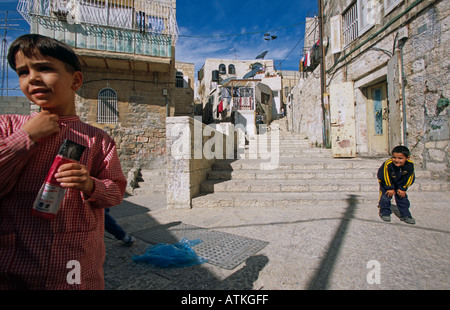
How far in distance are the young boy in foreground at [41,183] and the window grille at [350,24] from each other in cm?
1013

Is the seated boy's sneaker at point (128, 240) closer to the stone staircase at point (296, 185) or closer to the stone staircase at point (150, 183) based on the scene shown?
the stone staircase at point (296, 185)

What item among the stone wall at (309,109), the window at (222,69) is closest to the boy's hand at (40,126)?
the stone wall at (309,109)

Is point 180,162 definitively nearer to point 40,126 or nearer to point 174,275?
point 174,275

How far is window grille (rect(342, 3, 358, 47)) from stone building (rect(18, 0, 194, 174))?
7.35 m

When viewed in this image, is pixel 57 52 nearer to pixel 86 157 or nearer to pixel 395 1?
pixel 86 157

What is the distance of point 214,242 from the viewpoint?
288 cm

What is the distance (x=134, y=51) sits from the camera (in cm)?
999

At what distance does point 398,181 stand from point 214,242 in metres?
3.09

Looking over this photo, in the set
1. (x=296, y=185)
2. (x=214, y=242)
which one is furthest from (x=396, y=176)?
(x=214, y=242)

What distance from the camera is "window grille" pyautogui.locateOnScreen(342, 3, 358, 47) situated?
8.42 m

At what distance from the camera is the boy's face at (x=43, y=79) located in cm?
93

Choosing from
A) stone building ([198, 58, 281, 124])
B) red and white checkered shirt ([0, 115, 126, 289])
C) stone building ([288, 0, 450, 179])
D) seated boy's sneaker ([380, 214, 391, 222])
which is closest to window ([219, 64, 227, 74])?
stone building ([198, 58, 281, 124])

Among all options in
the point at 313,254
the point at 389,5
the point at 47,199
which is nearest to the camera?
the point at 47,199
